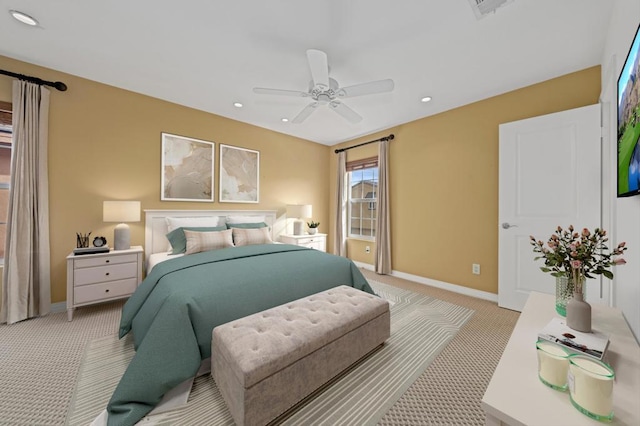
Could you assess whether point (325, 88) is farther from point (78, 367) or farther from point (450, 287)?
point (450, 287)

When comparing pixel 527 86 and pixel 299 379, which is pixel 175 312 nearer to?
pixel 299 379

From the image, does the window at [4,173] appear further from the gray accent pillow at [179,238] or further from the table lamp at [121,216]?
the gray accent pillow at [179,238]

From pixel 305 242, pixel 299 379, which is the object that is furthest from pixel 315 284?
pixel 305 242

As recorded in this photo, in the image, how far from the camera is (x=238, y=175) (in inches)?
153

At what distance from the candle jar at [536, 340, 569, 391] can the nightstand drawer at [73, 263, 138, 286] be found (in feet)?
11.2

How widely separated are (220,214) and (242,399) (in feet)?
9.58

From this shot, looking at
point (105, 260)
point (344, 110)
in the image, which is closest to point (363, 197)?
point (344, 110)

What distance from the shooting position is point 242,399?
1145 mm

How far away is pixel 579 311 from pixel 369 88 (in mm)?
2024

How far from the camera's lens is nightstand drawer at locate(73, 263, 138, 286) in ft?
7.81

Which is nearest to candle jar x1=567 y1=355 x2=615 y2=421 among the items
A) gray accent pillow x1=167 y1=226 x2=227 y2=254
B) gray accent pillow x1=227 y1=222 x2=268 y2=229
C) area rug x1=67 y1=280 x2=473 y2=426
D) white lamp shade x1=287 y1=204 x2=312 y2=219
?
area rug x1=67 y1=280 x2=473 y2=426

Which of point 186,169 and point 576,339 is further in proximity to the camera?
point 186,169

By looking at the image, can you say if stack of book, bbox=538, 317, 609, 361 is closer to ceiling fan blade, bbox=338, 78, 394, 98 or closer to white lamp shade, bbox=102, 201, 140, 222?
ceiling fan blade, bbox=338, 78, 394, 98

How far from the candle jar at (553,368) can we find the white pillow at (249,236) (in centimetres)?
295
